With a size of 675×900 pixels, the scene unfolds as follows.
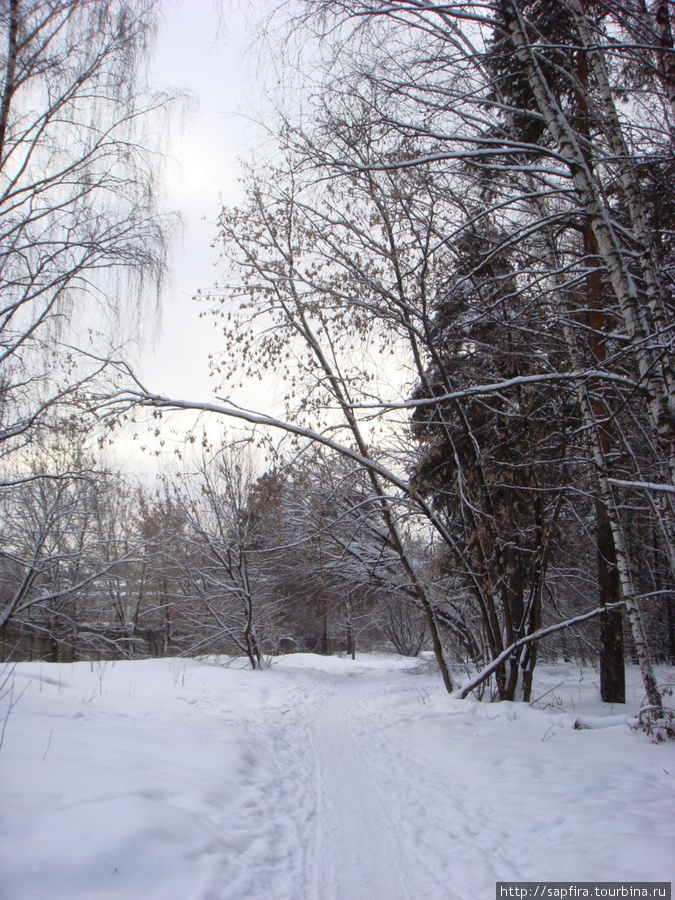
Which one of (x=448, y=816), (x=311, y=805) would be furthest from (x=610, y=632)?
(x=311, y=805)

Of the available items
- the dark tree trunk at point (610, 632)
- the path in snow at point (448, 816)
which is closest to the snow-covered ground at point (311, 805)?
the path in snow at point (448, 816)

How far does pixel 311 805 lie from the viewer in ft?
14.1

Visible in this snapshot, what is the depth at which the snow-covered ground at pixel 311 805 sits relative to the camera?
2.65 meters

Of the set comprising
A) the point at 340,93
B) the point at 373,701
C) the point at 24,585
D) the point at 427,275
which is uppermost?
the point at 340,93

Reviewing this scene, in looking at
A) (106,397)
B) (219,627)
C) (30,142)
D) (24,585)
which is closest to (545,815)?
(106,397)

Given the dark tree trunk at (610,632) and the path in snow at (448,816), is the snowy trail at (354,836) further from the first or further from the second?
the dark tree trunk at (610,632)

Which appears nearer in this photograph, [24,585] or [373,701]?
[24,585]

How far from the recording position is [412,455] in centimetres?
1162

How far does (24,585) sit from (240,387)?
6282 mm

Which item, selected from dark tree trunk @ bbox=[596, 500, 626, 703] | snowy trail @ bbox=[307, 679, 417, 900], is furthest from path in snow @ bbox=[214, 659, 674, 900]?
dark tree trunk @ bbox=[596, 500, 626, 703]

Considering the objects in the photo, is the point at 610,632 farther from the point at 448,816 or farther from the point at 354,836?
the point at 354,836

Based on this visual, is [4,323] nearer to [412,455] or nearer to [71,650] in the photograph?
[412,455]

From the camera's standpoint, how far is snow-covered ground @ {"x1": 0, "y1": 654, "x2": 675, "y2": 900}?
8.70 feet

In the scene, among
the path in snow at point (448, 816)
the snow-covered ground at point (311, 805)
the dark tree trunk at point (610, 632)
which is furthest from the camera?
the dark tree trunk at point (610, 632)
